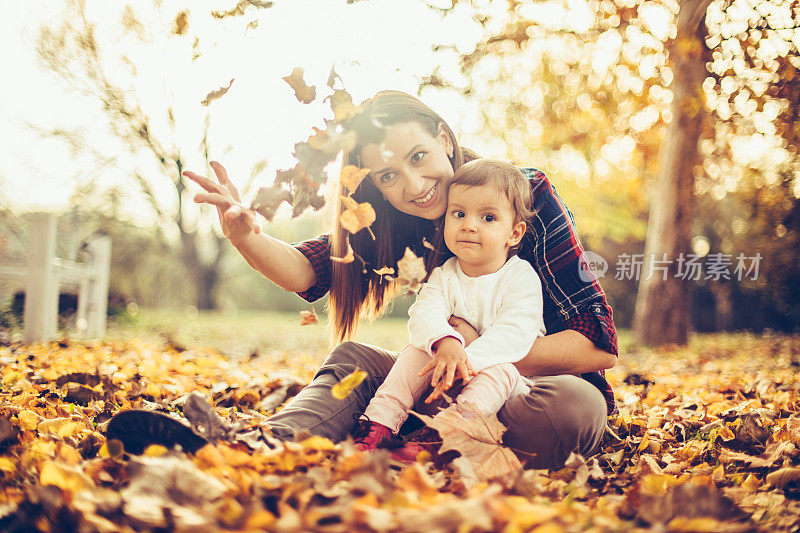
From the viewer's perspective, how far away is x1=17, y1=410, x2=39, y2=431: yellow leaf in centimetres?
169

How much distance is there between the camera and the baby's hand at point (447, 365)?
1609 mm

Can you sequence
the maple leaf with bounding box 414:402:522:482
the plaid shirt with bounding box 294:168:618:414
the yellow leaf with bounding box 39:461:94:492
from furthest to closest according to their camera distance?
the plaid shirt with bounding box 294:168:618:414 < the maple leaf with bounding box 414:402:522:482 < the yellow leaf with bounding box 39:461:94:492

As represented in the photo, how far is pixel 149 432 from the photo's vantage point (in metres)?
1.37

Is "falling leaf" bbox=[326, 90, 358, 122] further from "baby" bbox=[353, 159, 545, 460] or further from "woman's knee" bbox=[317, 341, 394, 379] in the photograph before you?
"woman's knee" bbox=[317, 341, 394, 379]

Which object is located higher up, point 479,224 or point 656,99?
point 656,99

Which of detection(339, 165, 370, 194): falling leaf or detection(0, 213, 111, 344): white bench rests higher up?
detection(339, 165, 370, 194): falling leaf

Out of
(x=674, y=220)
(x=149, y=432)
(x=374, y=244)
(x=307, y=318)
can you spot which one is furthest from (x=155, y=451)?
(x=674, y=220)

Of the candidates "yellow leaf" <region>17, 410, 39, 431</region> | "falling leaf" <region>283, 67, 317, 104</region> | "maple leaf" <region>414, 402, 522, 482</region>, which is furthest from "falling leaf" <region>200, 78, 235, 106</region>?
"yellow leaf" <region>17, 410, 39, 431</region>

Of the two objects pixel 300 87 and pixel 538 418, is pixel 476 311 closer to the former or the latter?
pixel 538 418

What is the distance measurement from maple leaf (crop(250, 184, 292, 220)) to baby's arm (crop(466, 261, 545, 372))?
2.36ft

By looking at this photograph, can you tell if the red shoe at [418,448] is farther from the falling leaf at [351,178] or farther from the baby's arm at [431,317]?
the falling leaf at [351,178]

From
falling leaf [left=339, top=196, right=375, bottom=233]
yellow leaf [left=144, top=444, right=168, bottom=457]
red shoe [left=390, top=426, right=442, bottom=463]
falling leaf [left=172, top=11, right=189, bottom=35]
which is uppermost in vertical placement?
falling leaf [left=172, top=11, right=189, bottom=35]

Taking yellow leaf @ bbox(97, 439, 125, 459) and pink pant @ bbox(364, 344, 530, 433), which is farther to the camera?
pink pant @ bbox(364, 344, 530, 433)

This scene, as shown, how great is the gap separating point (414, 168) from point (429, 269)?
40 cm
